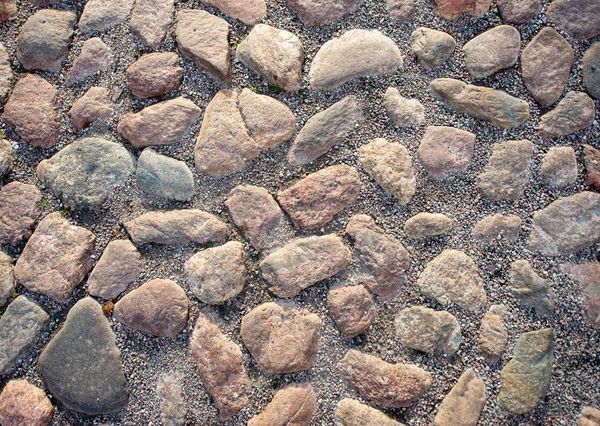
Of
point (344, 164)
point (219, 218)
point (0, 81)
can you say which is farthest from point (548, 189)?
point (0, 81)

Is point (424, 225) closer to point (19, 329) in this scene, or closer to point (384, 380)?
point (384, 380)

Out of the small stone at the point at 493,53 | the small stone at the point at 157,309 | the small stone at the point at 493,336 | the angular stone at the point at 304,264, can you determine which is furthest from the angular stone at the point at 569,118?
the small stone at the point at 157,309

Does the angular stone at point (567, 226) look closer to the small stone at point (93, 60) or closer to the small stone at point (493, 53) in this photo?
the small stone at point (493, 53)

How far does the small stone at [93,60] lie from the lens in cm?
233

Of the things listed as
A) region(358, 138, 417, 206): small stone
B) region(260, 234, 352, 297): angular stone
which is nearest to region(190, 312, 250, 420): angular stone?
region(260, 234, 352, 297): angular stone

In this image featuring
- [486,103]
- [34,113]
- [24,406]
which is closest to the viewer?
[24,406]

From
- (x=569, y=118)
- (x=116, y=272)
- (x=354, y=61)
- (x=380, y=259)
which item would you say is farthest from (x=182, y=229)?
(x=569, y=118)

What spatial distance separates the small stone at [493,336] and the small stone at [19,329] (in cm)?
194

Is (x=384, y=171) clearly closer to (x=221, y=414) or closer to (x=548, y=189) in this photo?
(x=548, y=189)

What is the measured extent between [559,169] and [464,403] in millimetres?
1126

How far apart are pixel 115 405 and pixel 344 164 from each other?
57.6 inches

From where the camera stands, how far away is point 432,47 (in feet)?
7.27

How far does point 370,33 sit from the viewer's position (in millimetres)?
2248

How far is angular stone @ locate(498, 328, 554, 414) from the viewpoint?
6.48ft
